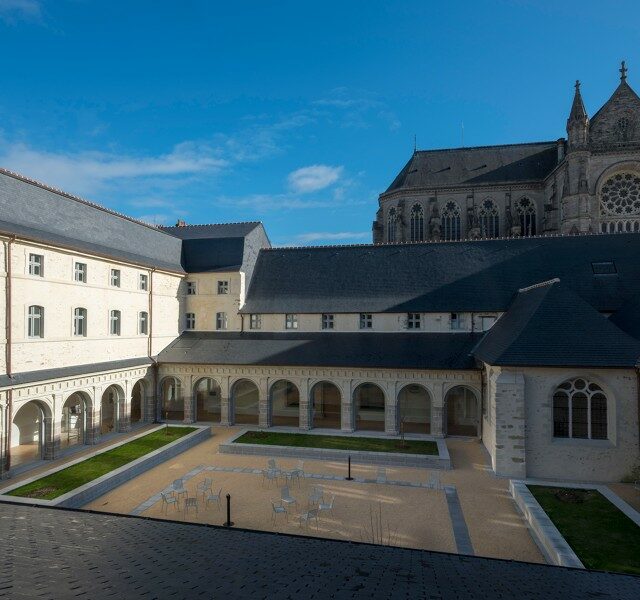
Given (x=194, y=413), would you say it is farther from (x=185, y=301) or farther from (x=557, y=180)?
(x=557, y=180)

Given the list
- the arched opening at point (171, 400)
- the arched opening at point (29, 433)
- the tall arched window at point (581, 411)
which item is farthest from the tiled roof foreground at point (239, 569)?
the arched opening at point (171, 400)

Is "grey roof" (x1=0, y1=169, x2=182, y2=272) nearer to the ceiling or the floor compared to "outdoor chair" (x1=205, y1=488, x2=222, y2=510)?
nearer to the ceiling

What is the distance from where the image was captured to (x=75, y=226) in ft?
70.8

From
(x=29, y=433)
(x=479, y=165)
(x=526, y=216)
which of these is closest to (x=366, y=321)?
(x=29, y=433)

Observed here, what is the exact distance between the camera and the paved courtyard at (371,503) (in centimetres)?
1186

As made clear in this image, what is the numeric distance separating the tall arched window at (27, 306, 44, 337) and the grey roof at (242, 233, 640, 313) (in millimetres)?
12015

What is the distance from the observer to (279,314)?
27.7 metres

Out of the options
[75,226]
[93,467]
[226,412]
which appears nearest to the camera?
[93,467]

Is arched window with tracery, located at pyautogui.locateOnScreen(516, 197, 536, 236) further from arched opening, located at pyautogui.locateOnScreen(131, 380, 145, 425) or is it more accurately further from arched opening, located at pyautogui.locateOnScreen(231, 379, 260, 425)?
arched opening, located at pyautogui.locateOnScreen(131, 380, 145, 425)

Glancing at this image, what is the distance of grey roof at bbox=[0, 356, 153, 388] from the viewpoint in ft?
54.8

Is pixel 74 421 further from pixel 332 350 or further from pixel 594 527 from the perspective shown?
pixel 594 527

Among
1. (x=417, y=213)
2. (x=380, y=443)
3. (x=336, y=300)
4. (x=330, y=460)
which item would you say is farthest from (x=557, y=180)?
(x=330, y=460)

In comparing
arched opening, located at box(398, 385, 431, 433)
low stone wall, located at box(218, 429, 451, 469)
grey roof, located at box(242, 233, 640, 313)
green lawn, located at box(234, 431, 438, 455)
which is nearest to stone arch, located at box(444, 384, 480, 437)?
arched opening, located at box(398, 385, 431, 433)

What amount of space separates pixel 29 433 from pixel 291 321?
51.6 feet
